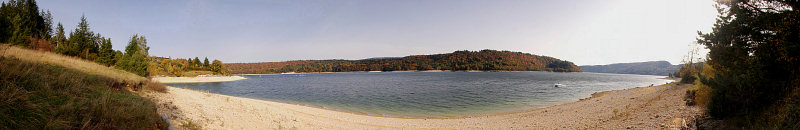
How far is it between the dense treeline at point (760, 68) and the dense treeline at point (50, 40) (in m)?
40.0

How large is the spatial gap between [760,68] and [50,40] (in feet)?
217

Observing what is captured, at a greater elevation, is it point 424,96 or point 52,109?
point 52,109

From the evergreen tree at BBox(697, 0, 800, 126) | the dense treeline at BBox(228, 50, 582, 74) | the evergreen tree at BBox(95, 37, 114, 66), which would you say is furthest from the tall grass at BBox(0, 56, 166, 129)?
the dense treeline at BBox(228, 50, 582, 74)

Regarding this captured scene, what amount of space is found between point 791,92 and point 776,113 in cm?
68

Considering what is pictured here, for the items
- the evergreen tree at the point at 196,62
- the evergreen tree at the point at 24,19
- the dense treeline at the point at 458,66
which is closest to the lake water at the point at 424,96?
the evergreen tree at the point at 24,19

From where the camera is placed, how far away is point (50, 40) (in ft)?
122

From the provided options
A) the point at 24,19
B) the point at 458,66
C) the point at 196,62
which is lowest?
the point at 196,62

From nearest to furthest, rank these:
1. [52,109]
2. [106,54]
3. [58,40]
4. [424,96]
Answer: [52,109] → [424,96] → [106,54] → [58,40]

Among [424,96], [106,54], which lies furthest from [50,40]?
[424,96]

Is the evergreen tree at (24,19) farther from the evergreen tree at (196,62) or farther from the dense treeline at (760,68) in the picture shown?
the evergreen tree at (196,62)

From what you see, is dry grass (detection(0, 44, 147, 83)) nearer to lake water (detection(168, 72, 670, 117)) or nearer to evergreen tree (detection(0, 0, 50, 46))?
lake water (detection(168, 72, 670, 117))

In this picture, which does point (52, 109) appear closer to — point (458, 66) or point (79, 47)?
point (79, 47)

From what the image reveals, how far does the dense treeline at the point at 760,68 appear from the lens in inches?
242

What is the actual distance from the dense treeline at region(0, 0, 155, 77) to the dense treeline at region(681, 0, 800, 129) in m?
40.0
